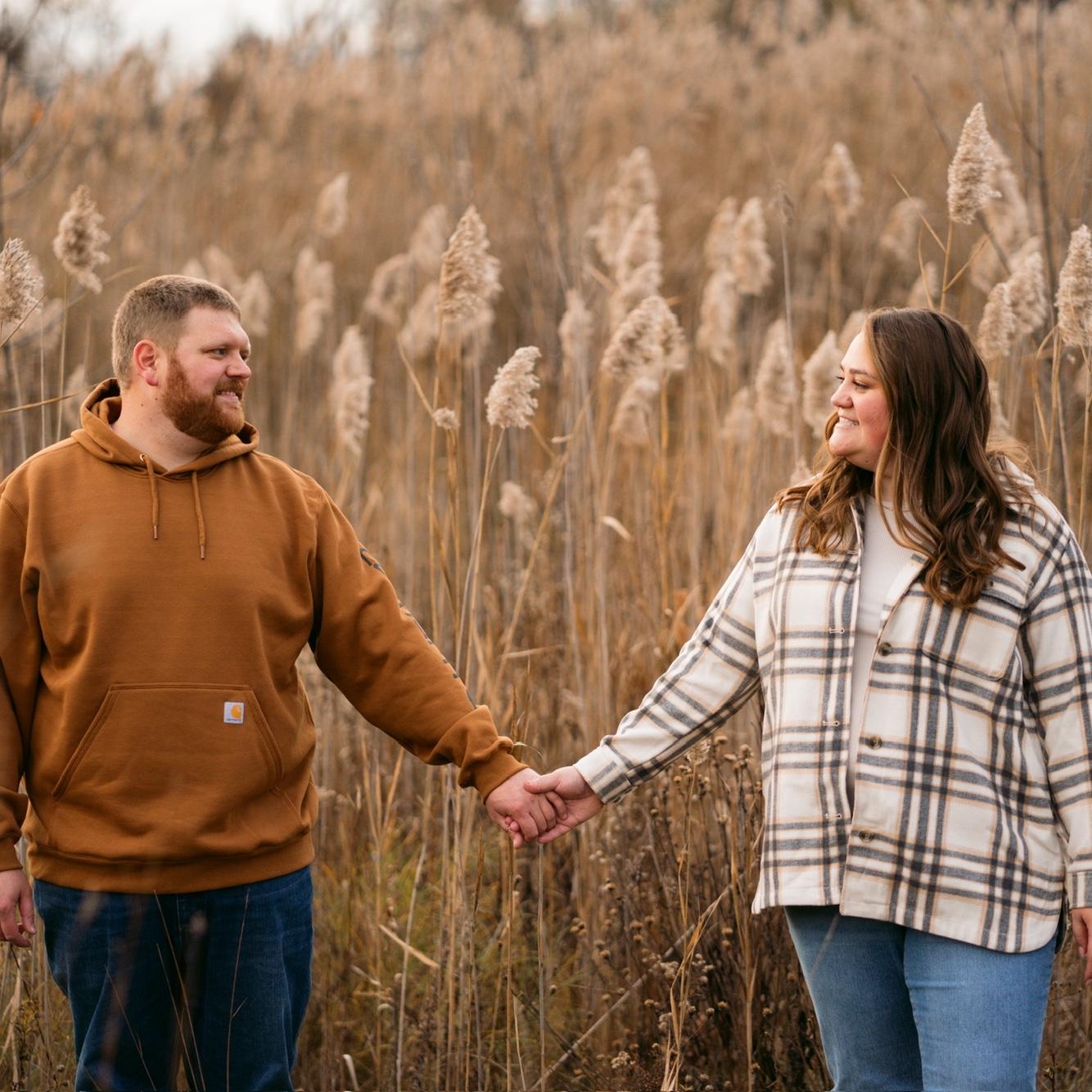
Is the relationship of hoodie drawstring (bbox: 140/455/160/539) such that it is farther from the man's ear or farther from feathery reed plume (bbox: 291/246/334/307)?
feathery reed plume (bbox: 291/246/334/307)

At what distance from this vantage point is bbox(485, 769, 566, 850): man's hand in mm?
2258

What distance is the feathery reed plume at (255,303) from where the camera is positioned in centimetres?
507

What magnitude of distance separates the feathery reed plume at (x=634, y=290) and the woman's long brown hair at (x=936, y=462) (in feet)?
5.34

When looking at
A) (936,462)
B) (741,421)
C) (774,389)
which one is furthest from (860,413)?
(741,421)

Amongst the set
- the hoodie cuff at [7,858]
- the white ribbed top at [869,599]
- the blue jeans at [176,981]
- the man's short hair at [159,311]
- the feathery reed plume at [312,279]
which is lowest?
the blue jeans at [176,981]

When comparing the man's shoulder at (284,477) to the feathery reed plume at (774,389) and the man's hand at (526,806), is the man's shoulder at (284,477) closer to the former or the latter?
the man's hand at (526,806)

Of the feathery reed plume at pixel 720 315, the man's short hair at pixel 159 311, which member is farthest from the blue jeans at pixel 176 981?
the feathery reed plume at pixel 720 315

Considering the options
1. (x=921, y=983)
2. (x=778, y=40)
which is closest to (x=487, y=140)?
(x=778, y=40)

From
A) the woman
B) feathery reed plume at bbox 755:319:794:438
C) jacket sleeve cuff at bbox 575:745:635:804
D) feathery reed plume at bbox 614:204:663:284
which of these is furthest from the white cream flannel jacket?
feathery reed plume at bbox 614:204:663:284

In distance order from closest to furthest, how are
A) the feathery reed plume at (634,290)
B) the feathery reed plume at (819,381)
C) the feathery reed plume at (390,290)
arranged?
the feathery reed plume at (819,381) → the feathery reed plume at (634,290) → the feathery reed plume at (390,290)

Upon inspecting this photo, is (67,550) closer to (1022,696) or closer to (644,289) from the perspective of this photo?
(1022,696)

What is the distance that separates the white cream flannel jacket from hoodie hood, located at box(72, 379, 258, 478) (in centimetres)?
96

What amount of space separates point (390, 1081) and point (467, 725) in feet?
3.39

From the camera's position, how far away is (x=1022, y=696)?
6.36 ft
